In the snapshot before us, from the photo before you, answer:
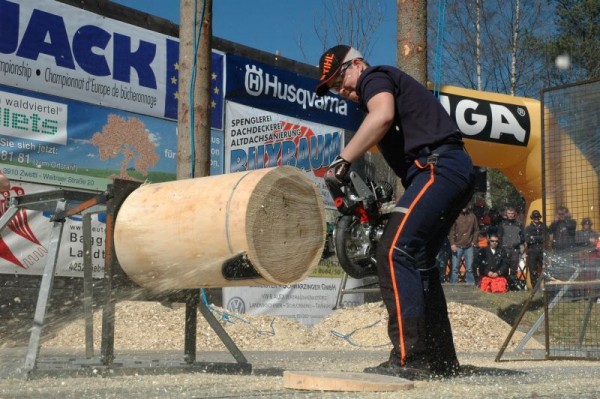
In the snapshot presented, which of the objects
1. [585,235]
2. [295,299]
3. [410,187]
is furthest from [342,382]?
[295,299]

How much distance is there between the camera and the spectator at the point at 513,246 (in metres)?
18.7

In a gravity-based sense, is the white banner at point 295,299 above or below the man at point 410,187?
below

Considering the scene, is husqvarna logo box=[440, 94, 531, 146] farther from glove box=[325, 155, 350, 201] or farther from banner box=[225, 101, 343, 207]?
glove box=[325, 155, 350, 201]

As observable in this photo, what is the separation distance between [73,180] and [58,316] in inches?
62.3

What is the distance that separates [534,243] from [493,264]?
2380mm

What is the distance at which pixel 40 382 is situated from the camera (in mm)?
5199

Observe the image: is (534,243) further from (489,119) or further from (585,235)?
(585,235)

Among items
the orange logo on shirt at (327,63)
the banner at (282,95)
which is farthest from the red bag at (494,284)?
the orange logo on shirt at (327,63)

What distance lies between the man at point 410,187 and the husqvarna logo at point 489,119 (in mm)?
8346

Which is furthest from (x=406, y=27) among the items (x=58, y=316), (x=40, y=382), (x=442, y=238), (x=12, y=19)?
(x=40, y=382)

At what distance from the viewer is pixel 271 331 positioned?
11031mm

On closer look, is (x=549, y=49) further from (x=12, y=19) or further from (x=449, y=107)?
(x=12, y=19)

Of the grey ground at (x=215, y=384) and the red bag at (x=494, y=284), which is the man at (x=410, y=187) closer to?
the grey ground at (x=215, y=384)

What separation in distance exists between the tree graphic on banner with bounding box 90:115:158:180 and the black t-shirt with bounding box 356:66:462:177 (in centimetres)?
639
